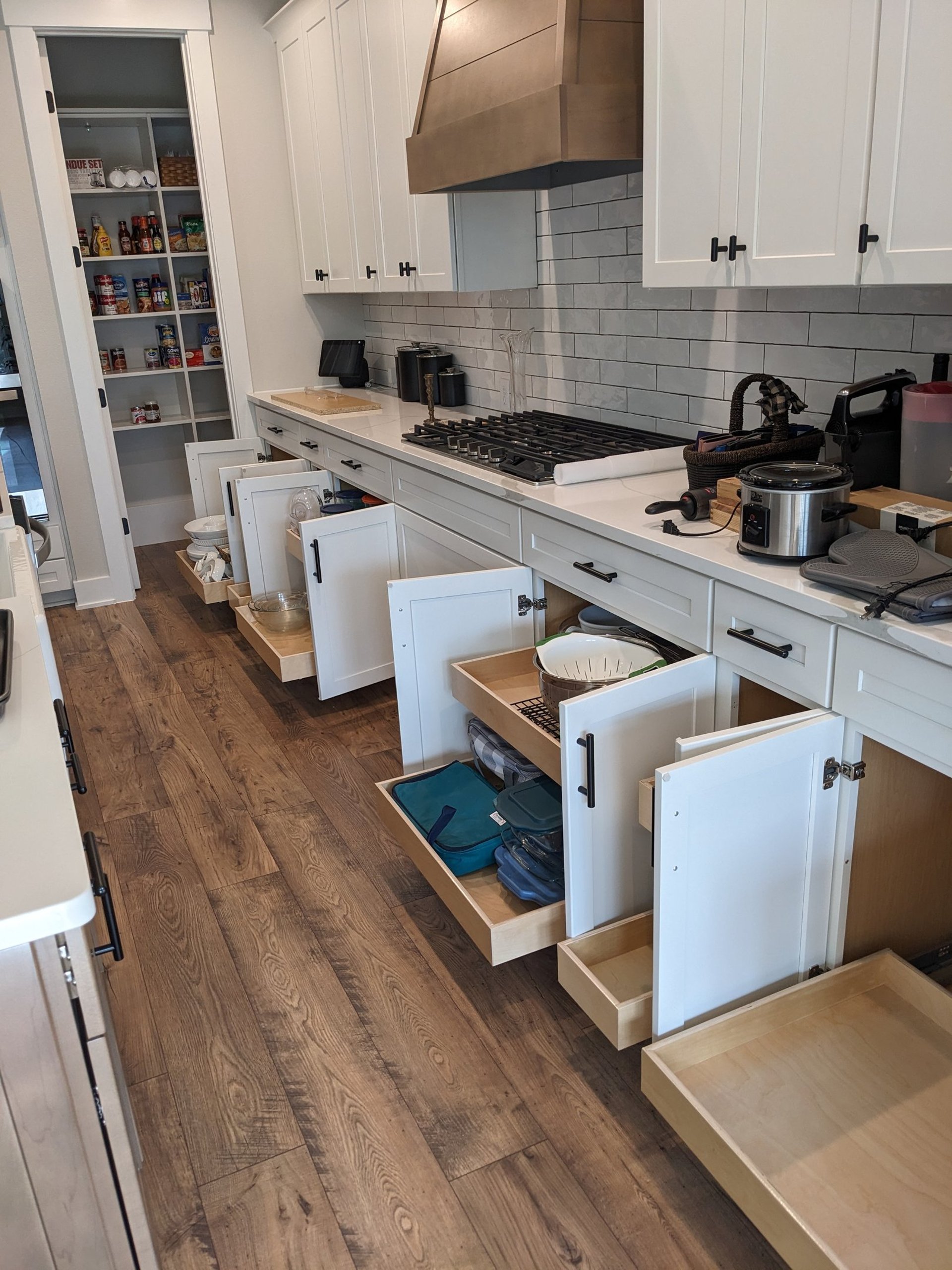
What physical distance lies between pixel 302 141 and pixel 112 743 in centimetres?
297

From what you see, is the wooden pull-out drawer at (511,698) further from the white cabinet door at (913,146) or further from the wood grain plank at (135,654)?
the wood grain plank at (135,654)

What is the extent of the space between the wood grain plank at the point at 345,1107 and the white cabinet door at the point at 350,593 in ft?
3.11

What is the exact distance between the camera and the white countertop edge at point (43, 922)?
34.9 inches

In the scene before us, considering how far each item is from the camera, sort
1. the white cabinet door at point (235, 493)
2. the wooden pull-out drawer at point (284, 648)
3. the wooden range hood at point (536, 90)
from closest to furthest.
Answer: the wooden range hood at point (536, 90) < the wooden pull-out drawer at point (284, 648) < the white cabinet door at point (235, 493)

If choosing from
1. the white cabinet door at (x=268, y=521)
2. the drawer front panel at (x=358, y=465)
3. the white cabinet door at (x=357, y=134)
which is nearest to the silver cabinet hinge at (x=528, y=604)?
the drawer front panel at (x=358, y=465)

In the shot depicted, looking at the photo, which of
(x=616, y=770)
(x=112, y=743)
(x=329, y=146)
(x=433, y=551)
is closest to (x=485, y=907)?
(x=616, y=770)

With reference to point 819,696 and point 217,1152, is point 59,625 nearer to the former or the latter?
point 217,1152

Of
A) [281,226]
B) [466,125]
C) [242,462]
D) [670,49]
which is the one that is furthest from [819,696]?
[281,226]

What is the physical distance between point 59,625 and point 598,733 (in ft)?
12.1

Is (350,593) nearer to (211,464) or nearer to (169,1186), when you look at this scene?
(169,1186)

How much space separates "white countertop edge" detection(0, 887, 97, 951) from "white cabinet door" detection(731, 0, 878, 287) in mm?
1618

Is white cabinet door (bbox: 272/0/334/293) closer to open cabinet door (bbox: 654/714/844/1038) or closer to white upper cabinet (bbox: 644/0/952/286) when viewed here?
white upper cabinet (bbox: 644/0/952/286)

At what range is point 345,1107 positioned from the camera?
1.77 meters

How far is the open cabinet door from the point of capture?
4.73 feet
